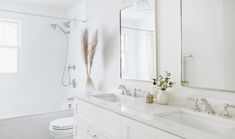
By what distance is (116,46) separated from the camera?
2.56 meters

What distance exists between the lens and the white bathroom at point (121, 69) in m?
1.34

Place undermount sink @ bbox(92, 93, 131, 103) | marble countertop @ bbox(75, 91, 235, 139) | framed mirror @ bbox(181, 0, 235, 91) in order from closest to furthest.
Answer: marble countertop @ bbox(75, 91, 235, 139) < framed mirror @ bbox(181, 0, 235, 91) < undermount sink @ bbox(92, 93, 131, 103)

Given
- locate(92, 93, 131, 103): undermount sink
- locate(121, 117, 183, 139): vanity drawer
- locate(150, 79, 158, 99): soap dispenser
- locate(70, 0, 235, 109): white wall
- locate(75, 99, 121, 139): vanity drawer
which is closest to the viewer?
locate(121, 117, 183, 139): vanity drawer

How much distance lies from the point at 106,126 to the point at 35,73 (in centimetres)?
270

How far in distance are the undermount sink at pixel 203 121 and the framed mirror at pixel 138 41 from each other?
0.56 meters

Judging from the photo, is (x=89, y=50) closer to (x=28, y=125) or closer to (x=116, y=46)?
(x=116, y=46)

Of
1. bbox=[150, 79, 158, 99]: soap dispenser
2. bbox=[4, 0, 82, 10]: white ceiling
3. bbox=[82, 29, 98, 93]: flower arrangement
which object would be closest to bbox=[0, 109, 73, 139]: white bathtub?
bbox=[82, 29, 98, 93]: flower arrangement

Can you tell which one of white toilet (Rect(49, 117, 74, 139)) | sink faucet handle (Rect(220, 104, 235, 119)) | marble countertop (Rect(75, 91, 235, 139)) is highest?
sink faucet handle (Rect(220, 104, 235, 119))

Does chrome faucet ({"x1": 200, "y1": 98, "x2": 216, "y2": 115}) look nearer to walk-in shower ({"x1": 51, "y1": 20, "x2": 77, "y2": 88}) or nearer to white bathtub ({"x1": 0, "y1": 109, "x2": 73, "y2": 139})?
white bathtub ({"x1": 0, "y1": 109, "x2": 73, "y2": 139})

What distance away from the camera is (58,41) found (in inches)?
159

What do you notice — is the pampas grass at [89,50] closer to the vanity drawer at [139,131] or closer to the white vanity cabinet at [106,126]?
the white vanity cabinet at [106,126]

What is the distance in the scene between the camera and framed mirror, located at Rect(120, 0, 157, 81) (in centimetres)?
195

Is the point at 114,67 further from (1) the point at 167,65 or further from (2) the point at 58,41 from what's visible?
(2) the point at 58,41

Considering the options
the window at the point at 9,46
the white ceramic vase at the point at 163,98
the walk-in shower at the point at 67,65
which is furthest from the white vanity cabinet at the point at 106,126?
the window at the point at 9,46
